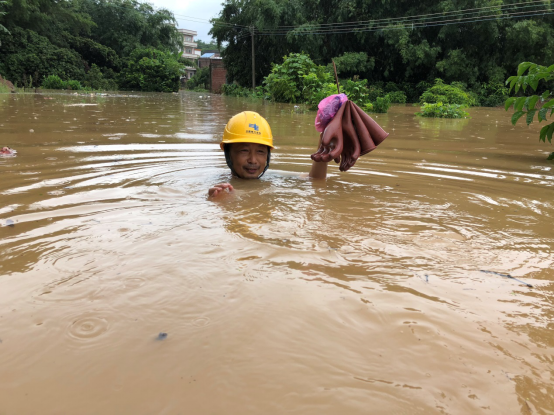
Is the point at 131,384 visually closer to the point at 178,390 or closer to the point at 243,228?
the point at 178,390

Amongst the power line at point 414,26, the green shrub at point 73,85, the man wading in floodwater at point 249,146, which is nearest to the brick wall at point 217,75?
the green shrub at point 73,85

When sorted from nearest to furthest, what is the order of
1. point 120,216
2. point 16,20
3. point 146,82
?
point 120,216 < point 16,20 < point 146,82

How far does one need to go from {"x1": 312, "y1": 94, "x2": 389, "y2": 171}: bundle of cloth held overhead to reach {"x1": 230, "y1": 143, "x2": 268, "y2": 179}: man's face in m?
0.68

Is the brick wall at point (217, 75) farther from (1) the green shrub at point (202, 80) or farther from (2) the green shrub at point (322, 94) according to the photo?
(2) the green shrub at point (322, 94)

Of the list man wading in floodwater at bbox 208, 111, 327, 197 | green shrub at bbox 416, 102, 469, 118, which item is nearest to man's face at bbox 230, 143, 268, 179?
man wading in floodwater at bbox 208, 111, 327, 197

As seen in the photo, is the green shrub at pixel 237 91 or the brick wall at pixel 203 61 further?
the brick wall at pixel 203 61

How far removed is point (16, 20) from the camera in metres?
35.1

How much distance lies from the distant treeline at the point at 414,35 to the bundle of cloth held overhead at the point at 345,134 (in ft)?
77.7

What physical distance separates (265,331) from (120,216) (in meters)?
1.70

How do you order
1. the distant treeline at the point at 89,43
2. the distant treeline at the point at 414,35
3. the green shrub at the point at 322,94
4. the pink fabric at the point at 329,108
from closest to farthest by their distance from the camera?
the pink fabric at the point at 329,108 → the green shrub at the point at 322,94 → the distant treeline at the point at 414,35 → the distant treeline at the point at 89,43

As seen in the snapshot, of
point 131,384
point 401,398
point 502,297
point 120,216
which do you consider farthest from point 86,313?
point 502,297

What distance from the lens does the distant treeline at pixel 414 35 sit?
23672 mm

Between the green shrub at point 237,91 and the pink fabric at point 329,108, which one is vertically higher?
the green shrub at point 237,91

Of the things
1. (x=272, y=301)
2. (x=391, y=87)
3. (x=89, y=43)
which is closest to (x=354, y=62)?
(x=391, y=87)
